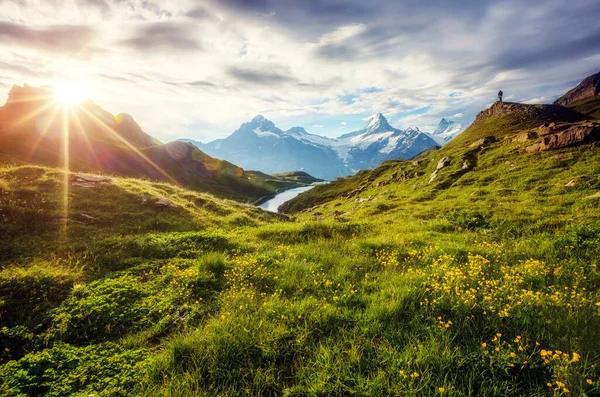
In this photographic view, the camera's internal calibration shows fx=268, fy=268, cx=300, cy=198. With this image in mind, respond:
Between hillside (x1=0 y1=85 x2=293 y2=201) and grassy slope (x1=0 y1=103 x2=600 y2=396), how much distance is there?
9641 cm

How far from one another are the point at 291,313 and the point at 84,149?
16349 centimetres

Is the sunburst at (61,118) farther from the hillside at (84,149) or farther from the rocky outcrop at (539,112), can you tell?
the rocky outcrop at (539,112)

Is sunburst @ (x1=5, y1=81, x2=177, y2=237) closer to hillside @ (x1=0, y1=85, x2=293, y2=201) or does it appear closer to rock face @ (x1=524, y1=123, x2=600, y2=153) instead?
hillside @ (x1=0, y1=85, x2=293, y2=201)

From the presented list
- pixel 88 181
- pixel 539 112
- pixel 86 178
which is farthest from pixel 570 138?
pixel 539 112

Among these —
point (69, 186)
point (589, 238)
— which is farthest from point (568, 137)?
point (69, 186)

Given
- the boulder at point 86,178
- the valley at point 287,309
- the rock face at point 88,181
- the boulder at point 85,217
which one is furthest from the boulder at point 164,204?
the boulder at point 86,178

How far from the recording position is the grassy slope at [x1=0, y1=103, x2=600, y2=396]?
14.1 ft

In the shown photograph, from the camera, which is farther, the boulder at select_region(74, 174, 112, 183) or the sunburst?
the sunburst

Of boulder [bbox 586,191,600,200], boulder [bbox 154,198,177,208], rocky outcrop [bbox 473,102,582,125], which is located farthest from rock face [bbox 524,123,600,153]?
rocky outcrop [bbox 473,102,582,125]

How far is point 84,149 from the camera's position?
129 metres

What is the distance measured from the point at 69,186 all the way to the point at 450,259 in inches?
795

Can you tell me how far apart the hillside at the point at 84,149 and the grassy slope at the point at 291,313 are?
316 ft

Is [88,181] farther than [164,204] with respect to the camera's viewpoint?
Yes

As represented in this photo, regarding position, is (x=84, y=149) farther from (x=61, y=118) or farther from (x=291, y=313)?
(x=291, y=313)
